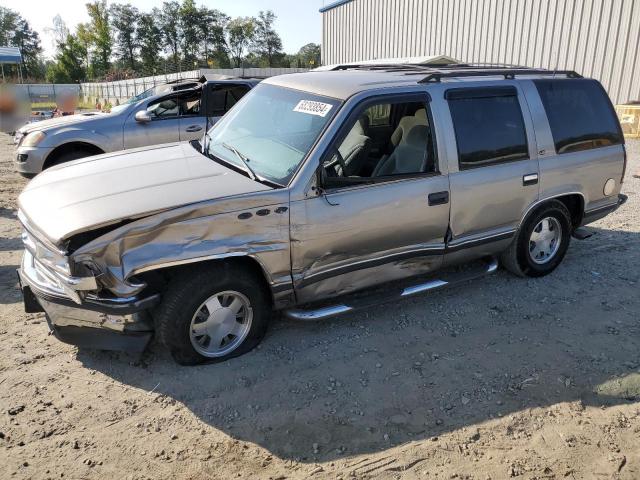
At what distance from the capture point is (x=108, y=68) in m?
59.8

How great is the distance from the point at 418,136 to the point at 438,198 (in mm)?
561

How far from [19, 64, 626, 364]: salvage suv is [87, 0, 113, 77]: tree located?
206 feet

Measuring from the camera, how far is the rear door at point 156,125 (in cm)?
788

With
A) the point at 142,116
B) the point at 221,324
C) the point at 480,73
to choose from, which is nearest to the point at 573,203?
the point at 480,73

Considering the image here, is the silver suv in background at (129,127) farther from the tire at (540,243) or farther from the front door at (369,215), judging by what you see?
the tire at (540,243)

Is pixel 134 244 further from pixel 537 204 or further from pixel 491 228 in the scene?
pixel 537 204

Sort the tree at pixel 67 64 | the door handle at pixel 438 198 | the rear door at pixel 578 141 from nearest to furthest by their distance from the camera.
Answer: the door handle at pixel 438 198, the rear door at pixel 578 141, the tree at pixel 67 64

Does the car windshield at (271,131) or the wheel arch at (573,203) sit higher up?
the car windshield at (271,131)

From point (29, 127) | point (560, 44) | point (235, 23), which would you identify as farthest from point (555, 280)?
point (235, 23)

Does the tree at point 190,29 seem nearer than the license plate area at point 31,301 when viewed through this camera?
No

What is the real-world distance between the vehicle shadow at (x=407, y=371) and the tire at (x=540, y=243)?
1.08ft

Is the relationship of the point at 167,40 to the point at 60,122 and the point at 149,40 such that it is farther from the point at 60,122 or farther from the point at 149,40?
the point at 60,122

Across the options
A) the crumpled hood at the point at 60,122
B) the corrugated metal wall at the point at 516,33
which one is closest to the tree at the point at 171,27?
the corrugated metal wall at the point at 516,33

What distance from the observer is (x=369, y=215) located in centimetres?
371
